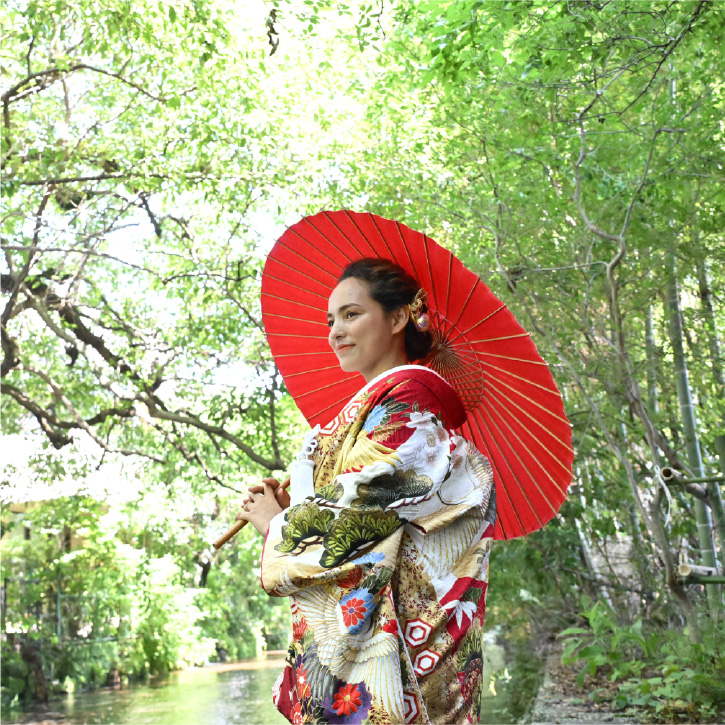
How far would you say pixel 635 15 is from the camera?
3357mm

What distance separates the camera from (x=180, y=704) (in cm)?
Result: 851

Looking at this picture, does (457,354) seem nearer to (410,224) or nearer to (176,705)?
(410,224)

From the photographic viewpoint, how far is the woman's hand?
1.50m

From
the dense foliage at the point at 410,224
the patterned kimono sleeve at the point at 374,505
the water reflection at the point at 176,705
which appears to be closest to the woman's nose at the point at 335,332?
the patterned kimono sleeve at the point at 374,505

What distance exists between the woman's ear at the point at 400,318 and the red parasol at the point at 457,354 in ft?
0.23

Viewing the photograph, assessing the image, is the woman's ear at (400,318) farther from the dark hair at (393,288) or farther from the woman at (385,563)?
the woman at (385,563)

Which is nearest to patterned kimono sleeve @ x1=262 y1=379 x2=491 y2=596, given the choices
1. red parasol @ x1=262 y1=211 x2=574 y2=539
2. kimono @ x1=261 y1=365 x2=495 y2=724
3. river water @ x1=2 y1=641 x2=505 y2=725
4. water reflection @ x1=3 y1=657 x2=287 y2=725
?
kimono @ x1=261 y1=365 x2=495 y2=724

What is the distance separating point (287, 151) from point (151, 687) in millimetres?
7328

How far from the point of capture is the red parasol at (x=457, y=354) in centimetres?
167

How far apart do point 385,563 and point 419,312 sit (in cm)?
56

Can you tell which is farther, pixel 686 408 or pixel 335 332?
pixel 686 408

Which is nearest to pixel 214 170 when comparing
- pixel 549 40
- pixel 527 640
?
pixel 549 40

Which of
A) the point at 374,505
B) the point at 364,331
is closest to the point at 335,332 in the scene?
the point at 364,331

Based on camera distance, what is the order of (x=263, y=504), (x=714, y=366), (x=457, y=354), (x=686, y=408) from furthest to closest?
(x=714, y=366), (x=686, y=408), (x=457, y=354), (x=263, y=504)
